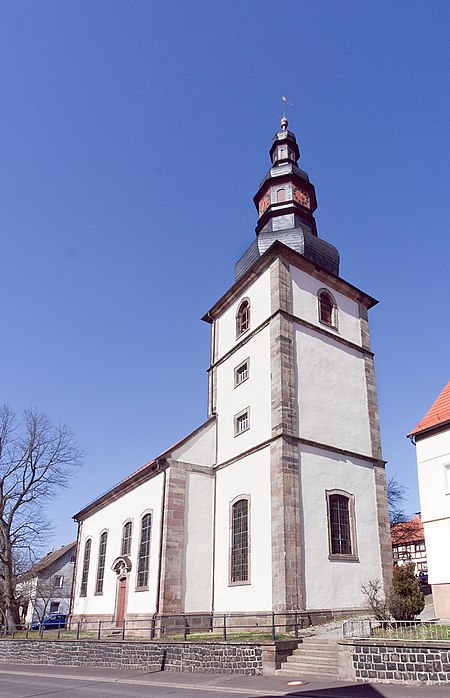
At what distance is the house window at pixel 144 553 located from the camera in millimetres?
21469

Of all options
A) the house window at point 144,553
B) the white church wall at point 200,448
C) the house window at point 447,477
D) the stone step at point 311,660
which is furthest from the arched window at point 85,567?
the house window at point 447,477

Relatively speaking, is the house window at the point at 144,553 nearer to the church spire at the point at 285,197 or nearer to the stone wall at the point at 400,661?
the stone wall at the point at 400,661

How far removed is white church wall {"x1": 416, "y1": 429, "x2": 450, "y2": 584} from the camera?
65.0 feet

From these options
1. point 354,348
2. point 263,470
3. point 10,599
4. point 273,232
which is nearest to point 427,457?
point 354,348

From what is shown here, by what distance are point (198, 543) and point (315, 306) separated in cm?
1026

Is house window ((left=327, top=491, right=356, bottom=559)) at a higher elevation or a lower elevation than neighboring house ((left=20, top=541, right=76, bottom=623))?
higher

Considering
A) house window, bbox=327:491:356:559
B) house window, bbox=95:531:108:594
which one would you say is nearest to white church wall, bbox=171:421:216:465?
house window, bbox=327:491:356:559

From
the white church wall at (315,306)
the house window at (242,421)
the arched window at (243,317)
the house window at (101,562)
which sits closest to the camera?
the house window at (242,421)

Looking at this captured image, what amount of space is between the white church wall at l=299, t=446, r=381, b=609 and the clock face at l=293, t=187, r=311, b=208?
12.3 meters

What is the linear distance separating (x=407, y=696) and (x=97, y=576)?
73.0 ft

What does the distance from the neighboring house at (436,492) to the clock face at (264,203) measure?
11971 mm

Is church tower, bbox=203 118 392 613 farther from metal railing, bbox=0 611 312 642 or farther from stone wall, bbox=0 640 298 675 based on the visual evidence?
stone wall, bbox=0 640 298 675

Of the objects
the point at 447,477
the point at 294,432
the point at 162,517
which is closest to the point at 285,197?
the point at 294,432

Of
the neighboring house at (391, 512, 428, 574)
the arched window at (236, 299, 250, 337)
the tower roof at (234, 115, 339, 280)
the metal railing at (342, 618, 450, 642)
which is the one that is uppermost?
the tower roof at (234, 115, 339, 280)
